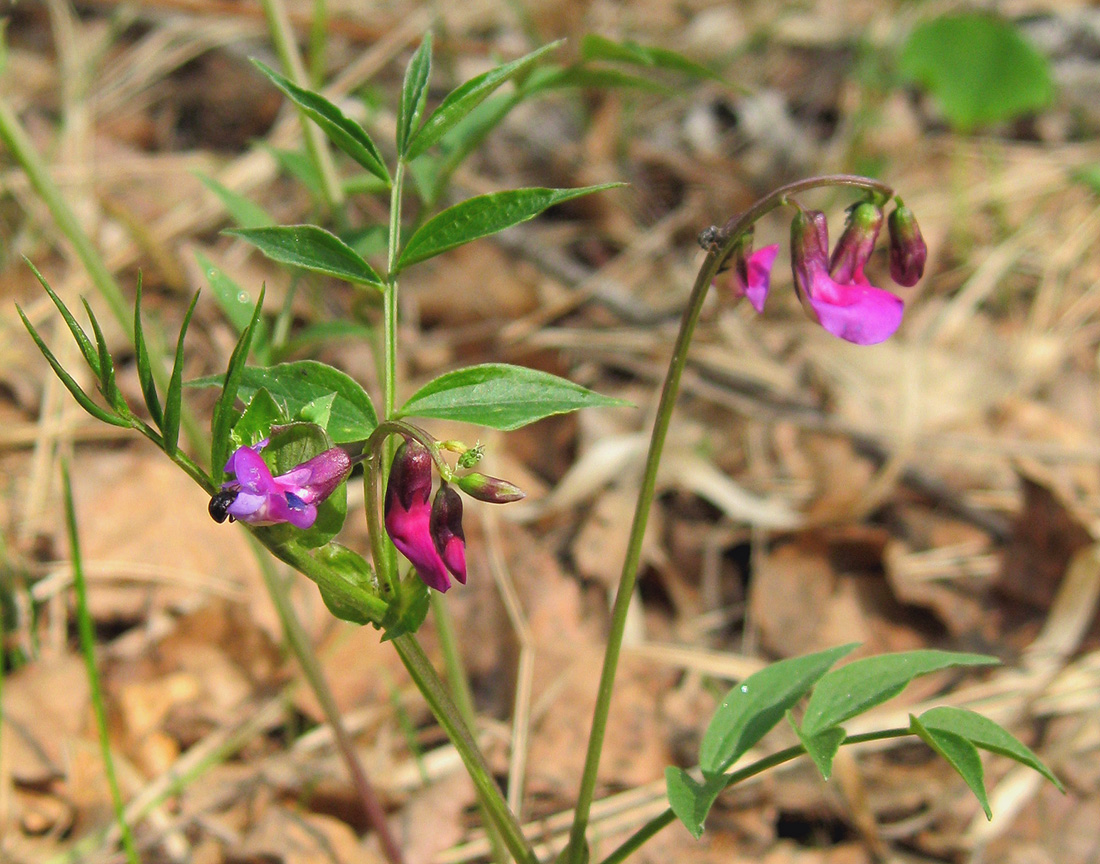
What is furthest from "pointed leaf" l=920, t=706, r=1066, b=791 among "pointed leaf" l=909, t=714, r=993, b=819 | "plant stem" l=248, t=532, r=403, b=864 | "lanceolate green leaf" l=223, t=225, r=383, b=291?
"plant stem" l=248, t=532, r=403, b=864

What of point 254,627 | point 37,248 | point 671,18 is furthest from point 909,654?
point 671,18

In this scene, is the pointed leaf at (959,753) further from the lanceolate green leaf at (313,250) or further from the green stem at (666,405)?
the lanceolate green leaf at (313,250)

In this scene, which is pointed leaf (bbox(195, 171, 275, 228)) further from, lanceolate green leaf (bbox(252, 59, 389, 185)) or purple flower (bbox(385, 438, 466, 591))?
purple flower (bbox(385, 438, 466, 591))

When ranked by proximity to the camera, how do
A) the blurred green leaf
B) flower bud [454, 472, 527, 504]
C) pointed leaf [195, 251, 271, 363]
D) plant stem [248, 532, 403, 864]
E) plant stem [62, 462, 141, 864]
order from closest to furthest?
flower bud [454, 472, 527, 504]
pointed leaf [195, 251, 271, 363]
plant stem [62, 462, 141, 864]
plant stem [248, 532, 403, 864]
the blurred green leaf

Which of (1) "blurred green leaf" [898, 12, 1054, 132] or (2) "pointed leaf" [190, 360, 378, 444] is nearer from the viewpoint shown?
(2) "pointed leaf" [190, 360, 378, 444]

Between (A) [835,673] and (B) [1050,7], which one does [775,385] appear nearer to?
(A) [835,673]

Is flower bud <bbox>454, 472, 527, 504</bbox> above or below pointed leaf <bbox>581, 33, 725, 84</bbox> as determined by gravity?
below

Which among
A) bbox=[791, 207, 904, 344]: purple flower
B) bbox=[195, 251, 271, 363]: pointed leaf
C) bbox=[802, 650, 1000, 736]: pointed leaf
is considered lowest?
bbox=[802, 650, 1000, 736]: pointed leaf
